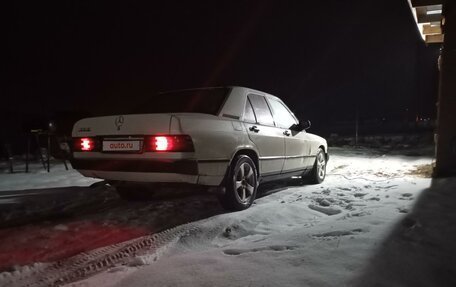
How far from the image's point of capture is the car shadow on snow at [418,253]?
228 cm

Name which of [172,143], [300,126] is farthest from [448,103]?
[172,143]

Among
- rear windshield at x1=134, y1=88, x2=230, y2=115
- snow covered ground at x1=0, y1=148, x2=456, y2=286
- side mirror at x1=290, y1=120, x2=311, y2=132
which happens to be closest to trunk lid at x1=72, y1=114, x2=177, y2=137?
rear windshield at x1=134, y1=88, x2=230, y2=115

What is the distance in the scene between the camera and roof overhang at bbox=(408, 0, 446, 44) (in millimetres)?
6281

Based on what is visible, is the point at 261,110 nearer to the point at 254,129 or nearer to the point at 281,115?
the point at 254,129

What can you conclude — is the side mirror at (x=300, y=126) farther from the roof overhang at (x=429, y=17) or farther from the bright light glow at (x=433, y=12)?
the bright light glow at (x=433, y=12)

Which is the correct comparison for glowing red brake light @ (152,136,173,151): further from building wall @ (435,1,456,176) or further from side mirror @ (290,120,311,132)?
building wall @ (435,1,456,176)

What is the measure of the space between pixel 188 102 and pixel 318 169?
299 centimetres

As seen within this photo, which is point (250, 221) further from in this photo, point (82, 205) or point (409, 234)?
point (82, 205)

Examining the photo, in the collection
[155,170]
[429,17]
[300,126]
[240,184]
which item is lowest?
[240,184]

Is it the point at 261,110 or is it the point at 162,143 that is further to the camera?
the point at 261,110

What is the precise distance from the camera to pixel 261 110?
200 inches

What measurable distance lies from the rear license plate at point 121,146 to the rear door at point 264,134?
56.8 inches

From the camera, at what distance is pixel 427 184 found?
5555 millimetres

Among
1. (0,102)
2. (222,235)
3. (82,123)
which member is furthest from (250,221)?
(0,102)
